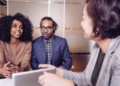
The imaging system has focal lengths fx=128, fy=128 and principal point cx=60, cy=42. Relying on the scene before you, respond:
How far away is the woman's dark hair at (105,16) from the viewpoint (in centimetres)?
69

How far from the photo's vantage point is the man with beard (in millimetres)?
1904

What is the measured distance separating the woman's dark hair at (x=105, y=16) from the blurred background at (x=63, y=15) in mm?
1934

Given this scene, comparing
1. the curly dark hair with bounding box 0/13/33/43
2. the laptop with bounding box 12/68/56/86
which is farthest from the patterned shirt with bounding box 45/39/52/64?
the laptop with bounding box 12/68/56/86

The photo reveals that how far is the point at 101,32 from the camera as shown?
784mm

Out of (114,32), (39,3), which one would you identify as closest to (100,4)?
(114,32)

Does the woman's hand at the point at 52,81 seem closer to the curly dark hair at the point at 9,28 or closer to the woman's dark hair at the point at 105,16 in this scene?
the woman's dark hair at the point at 105,16

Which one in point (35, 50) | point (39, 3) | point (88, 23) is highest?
point (39, 3)

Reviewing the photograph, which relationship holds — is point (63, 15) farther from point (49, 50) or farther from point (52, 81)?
point (52, 81)

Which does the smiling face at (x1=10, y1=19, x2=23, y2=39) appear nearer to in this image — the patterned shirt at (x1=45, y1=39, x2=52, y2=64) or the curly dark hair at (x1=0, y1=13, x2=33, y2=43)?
the curly dark hair at (x1=0, y1=13, x2=33, y2=43)

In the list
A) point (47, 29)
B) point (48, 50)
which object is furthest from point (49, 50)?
point (47, 29)

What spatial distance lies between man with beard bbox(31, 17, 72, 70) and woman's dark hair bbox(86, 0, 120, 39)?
116 cm

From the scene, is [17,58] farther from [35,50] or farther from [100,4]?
[100,4]

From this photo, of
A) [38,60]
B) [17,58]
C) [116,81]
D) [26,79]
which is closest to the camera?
[116,81]

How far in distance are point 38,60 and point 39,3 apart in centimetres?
134
